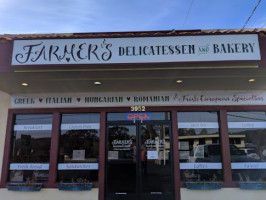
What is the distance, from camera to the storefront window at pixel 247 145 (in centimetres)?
706

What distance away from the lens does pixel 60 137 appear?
24.3ft

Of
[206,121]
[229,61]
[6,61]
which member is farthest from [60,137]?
[229,61]

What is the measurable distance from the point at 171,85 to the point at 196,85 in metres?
0.72

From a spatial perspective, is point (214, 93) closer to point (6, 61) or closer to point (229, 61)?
point (229, 61)

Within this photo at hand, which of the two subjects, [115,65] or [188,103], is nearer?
[115,65]

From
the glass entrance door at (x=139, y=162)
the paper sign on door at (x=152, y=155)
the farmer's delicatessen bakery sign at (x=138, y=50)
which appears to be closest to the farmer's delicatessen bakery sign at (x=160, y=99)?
the glass entrance door at (x=139, y=162)

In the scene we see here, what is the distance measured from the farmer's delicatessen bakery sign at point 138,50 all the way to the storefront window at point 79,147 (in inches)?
101

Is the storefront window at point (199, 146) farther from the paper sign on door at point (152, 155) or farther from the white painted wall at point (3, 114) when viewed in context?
the white painted wall at point (3, 114)

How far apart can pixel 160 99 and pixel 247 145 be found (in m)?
3.03

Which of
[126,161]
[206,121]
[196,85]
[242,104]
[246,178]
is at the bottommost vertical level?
[246,178]

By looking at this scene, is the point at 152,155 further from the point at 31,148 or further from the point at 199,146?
the point at 31,148

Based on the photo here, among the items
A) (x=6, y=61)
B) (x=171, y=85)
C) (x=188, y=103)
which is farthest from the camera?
(x=188, y=103)

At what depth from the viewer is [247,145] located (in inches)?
287

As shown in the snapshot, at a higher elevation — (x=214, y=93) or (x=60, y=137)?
(x=214, y=93)
